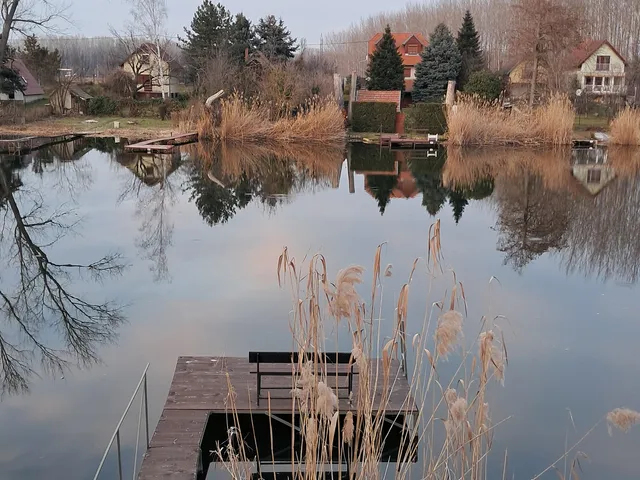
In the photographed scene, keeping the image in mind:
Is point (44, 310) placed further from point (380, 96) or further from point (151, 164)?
point (380, 96)

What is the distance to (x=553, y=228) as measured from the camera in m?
10.3

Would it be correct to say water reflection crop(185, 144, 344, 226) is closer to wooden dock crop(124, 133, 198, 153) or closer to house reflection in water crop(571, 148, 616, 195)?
wooden dock crop(124, 133, 198, 153)

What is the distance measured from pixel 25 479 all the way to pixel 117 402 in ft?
3.13

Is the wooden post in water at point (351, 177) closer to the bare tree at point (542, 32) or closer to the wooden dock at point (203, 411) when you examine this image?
the wooden dock at point (203, 411)

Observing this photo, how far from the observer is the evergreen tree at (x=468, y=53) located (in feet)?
98.7

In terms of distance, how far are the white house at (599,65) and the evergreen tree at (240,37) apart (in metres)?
17.6

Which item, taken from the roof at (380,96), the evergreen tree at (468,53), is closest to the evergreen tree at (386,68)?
the evergreen tree at (468,53)

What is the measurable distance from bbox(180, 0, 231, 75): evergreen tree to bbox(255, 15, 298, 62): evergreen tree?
4.96 feet

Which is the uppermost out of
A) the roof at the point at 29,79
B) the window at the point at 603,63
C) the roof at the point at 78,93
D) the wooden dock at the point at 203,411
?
the window at the point at 603,63

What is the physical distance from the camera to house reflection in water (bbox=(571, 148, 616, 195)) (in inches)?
556

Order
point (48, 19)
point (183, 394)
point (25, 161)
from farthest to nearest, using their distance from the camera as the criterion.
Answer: point (48, 19)
point (25, 161)
point (183, 394)

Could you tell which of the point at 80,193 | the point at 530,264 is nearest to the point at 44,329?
the point at 530,264

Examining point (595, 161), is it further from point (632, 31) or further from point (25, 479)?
point (632, 31)

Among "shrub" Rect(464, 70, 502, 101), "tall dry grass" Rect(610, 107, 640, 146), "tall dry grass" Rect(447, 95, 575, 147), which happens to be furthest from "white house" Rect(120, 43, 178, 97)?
"tall dry grass" Rect(610, 107, 640, 146)
